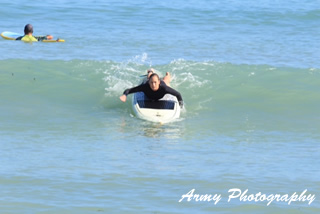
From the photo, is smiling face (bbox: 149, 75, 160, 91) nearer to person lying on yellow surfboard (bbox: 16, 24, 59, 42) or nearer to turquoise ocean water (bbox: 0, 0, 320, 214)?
turquoise ocean water (bbox: 0, 0, 320, 214)

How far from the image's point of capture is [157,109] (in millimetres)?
14602

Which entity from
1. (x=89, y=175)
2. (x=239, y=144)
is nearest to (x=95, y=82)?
(x=239, y=144)

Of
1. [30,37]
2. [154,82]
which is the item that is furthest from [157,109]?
[30,37]

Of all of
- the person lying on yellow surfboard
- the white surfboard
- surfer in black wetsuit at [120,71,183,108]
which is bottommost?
the white surfboard

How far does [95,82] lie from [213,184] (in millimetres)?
8882

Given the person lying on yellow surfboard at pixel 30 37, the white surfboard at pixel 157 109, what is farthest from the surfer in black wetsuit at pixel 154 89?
the person lying on yellow surfboard at pixel 30 37

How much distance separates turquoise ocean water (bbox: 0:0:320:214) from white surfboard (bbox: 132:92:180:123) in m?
0.18

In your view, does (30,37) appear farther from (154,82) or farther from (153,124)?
(153,124)

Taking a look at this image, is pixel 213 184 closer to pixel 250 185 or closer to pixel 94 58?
pixel 250 185

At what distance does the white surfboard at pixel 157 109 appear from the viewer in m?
14.5

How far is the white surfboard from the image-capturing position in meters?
14.5

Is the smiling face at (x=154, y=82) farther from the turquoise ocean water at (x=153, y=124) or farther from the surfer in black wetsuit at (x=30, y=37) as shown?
the surfer in black wetsuit at (x=30, y=37)

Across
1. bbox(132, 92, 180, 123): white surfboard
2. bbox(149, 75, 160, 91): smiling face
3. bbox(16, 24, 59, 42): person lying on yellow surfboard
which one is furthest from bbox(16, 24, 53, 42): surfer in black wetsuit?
bbox(149, 75, 160, 91): smiling face

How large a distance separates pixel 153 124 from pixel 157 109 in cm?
43
